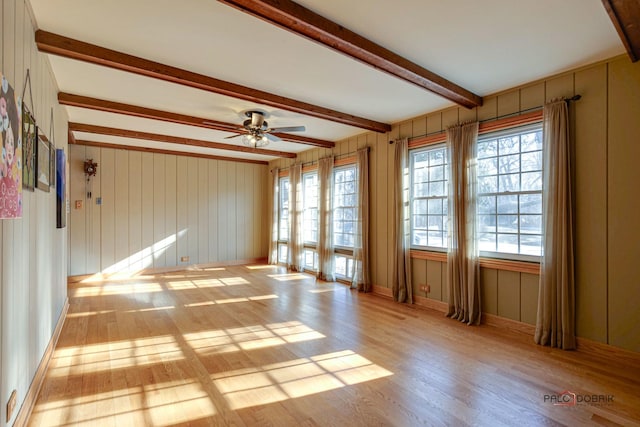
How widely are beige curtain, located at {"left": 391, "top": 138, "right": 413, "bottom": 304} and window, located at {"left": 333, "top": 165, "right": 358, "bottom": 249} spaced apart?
1.12m

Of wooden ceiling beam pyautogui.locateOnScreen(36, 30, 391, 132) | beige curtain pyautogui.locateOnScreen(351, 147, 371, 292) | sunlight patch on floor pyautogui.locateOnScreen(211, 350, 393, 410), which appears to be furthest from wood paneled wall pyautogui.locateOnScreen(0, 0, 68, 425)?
beige curtain pyautogui.locateOnScreen(351, 147, 371, 292)

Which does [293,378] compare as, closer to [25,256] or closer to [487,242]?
[25,256]

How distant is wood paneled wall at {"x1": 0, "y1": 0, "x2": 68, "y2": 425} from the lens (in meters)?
1.78

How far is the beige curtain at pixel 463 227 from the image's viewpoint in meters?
3.99

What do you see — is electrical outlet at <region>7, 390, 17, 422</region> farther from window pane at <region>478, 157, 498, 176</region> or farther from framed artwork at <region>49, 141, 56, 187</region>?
window pane at <region>478, 157, 498, 176</region>

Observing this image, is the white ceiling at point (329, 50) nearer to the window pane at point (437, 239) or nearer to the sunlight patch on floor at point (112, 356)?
the window pane at point (437, 239)

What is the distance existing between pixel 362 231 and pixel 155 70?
387 cm

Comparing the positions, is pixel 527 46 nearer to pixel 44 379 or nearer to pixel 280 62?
pixel 280 62

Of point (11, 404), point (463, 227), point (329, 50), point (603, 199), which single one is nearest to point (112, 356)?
point (11, 404)

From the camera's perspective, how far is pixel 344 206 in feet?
20.8

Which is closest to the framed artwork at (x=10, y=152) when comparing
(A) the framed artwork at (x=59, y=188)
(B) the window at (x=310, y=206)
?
(A) the framed artwork at (x=59, y=188)

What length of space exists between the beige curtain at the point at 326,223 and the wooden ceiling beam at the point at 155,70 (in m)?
2.05

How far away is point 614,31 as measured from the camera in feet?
8.46

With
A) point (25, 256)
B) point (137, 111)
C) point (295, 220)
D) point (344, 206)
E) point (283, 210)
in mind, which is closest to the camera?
point (25, 256)
